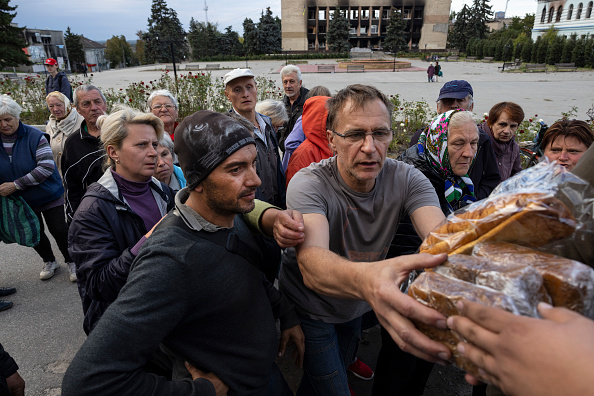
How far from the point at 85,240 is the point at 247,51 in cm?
6945

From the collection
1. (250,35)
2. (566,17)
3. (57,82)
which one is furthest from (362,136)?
(566,17)

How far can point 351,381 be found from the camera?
9.69ft

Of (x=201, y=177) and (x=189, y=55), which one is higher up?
(x=189, y=55)

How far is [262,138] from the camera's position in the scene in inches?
150

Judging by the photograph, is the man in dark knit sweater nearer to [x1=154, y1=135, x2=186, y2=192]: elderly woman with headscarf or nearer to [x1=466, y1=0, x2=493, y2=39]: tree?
[x1=154, y1=135, x2=186, y2=192]: elderly woman with headscarf

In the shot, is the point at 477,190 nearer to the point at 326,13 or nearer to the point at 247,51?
the point at 247,51

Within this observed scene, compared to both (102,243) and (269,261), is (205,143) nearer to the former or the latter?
(269,261)

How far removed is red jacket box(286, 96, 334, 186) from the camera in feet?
11.1

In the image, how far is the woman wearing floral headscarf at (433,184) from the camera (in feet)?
7.68

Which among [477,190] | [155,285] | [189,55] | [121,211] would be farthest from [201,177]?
[189,55]

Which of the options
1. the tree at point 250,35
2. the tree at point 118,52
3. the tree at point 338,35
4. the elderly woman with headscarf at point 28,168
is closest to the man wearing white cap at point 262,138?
the elderly woman with headscarf at point 28,168

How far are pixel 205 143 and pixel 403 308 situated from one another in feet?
3.61

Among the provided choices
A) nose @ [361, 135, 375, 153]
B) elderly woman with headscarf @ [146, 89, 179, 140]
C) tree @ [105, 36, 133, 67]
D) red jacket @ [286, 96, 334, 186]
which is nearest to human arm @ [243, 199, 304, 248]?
nose @ [361, 135, 375, 153]

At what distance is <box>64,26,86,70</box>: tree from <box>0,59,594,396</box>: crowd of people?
79103 mm
